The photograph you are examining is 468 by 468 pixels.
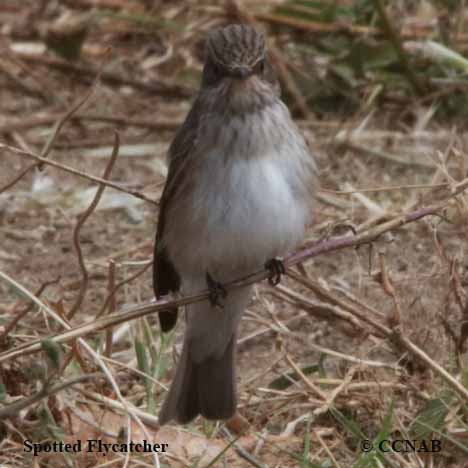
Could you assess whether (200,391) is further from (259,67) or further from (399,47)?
(399,47)

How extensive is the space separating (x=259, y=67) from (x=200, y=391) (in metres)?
1.02

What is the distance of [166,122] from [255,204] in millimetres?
2949

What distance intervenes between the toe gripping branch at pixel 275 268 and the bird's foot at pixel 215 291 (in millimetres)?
151

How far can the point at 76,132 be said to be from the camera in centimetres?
668

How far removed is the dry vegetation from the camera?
378 centimetres

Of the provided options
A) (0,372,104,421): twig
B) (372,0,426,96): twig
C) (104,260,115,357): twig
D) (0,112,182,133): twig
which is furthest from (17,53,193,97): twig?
(0,372,104,421): twig

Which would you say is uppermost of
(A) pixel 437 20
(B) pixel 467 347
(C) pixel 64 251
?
(A) pixel 437 20

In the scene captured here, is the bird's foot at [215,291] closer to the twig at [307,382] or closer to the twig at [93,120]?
the twig at [307,382]

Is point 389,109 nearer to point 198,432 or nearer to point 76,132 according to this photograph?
point 76,132

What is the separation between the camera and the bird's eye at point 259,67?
12.7ft

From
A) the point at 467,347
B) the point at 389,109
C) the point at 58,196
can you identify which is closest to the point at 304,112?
the point at 389,109

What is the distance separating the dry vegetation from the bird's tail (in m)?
0.09

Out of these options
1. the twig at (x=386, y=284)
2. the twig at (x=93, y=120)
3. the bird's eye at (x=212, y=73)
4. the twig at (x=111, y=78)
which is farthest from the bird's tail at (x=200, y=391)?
the twig at (x=111, y=78)

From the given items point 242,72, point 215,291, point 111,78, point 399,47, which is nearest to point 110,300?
point 215,291
